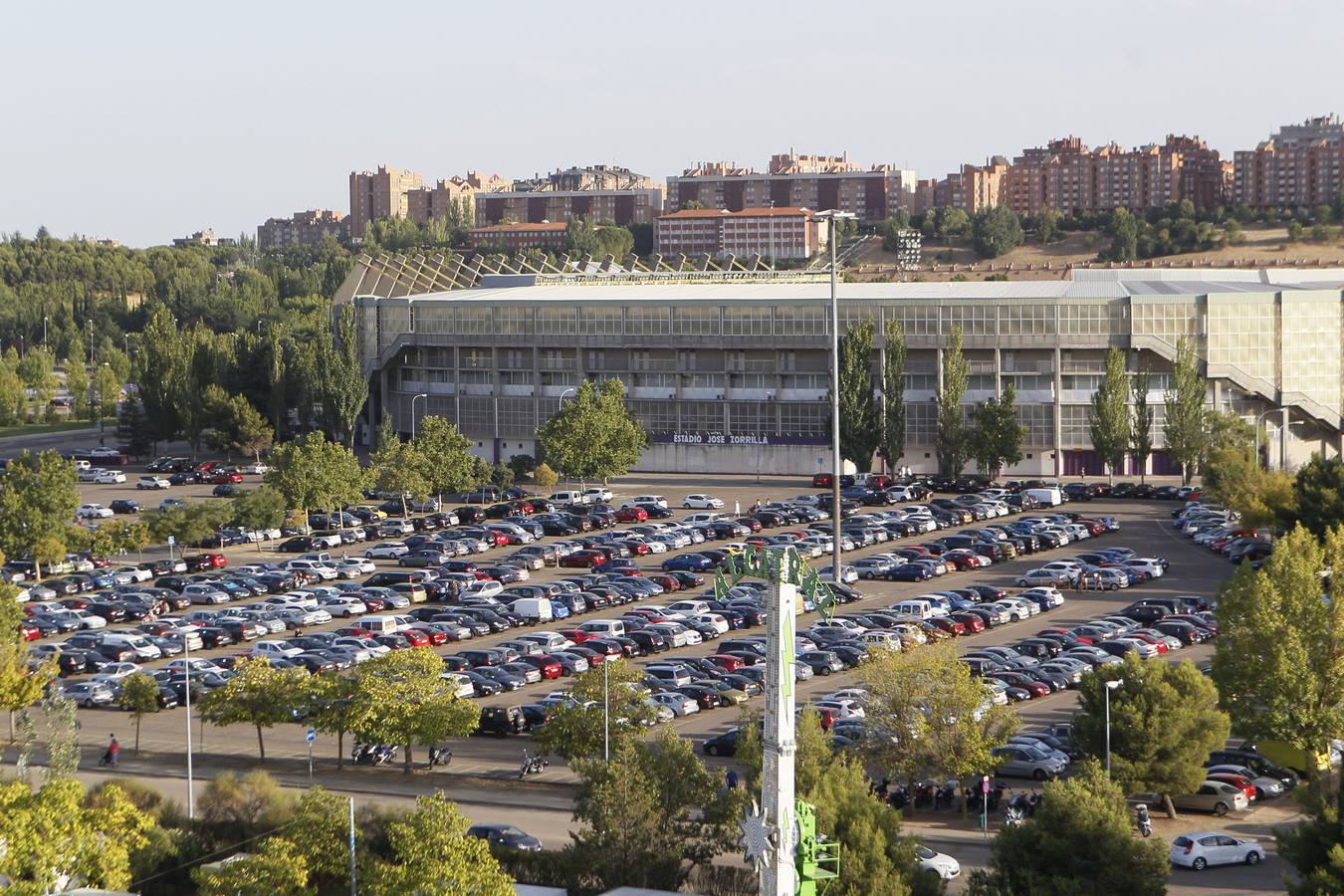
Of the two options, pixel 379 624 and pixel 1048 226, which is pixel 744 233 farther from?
pixel 379 624

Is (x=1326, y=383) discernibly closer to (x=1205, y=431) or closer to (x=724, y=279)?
(x=1205, y=431)

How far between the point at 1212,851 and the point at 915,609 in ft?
57.0

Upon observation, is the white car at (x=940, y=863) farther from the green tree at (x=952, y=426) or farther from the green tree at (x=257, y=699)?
the green tree at (x=952, y=426)

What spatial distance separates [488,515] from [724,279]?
3621 cm

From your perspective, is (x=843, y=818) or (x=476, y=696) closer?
(x=843, y=818)

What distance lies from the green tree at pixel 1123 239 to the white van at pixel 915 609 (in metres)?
103

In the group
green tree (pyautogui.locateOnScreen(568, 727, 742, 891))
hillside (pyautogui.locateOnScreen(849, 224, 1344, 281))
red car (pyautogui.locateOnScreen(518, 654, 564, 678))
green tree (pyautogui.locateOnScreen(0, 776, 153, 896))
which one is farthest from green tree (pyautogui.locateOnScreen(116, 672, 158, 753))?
hillside (pyautogui.locateOnScreen(849, 224, 1344, 281))

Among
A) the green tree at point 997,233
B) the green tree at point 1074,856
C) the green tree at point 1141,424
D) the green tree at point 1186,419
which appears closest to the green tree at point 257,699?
the green tree at point 1074,856

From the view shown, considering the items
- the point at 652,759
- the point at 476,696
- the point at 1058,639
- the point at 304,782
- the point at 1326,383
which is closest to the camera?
A: the point at 652,759

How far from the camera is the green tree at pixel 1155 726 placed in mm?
26938

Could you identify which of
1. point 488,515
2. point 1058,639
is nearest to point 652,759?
point 1058,639

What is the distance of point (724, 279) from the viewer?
306 feet

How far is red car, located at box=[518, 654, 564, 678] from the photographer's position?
3706cm

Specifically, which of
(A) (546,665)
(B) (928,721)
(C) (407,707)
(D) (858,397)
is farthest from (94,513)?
(B) (928,721)
